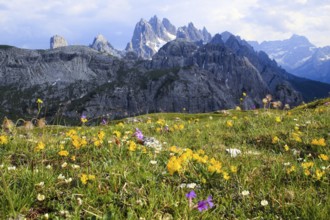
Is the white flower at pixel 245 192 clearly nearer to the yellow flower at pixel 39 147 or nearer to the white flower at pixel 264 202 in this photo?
the white flower at pixel 264 202

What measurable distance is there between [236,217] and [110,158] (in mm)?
3009

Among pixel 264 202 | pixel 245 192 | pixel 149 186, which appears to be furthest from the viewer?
pixel 149 186

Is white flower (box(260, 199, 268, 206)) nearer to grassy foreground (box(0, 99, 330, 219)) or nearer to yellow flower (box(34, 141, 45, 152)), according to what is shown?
grassy foreground (box(0, 99, 330, 219))

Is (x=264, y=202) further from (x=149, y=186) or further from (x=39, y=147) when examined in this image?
(x=39, y=147)

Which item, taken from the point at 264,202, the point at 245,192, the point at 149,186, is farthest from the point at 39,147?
the point at 264,202

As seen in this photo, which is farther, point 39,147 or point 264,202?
point 39,147

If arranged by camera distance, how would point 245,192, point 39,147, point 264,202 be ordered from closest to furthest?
point 264,202, point 245,192, point 39,147

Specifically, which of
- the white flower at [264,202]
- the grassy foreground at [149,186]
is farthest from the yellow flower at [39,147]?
the white flower at [264,202]

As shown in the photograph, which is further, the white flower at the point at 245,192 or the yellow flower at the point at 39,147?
the yellow flower at the point at 39,147

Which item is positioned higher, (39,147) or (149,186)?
(39,147)

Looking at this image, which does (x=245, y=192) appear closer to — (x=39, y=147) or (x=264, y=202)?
(x=264, y=202)

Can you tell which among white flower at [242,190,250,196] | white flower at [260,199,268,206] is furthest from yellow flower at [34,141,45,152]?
white flower at [260,199,268,206]

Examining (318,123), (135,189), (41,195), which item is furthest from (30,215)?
(318,123)

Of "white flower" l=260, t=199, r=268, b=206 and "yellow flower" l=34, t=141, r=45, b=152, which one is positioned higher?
"yellow flower" l=34, t=141, r=45, b=152
